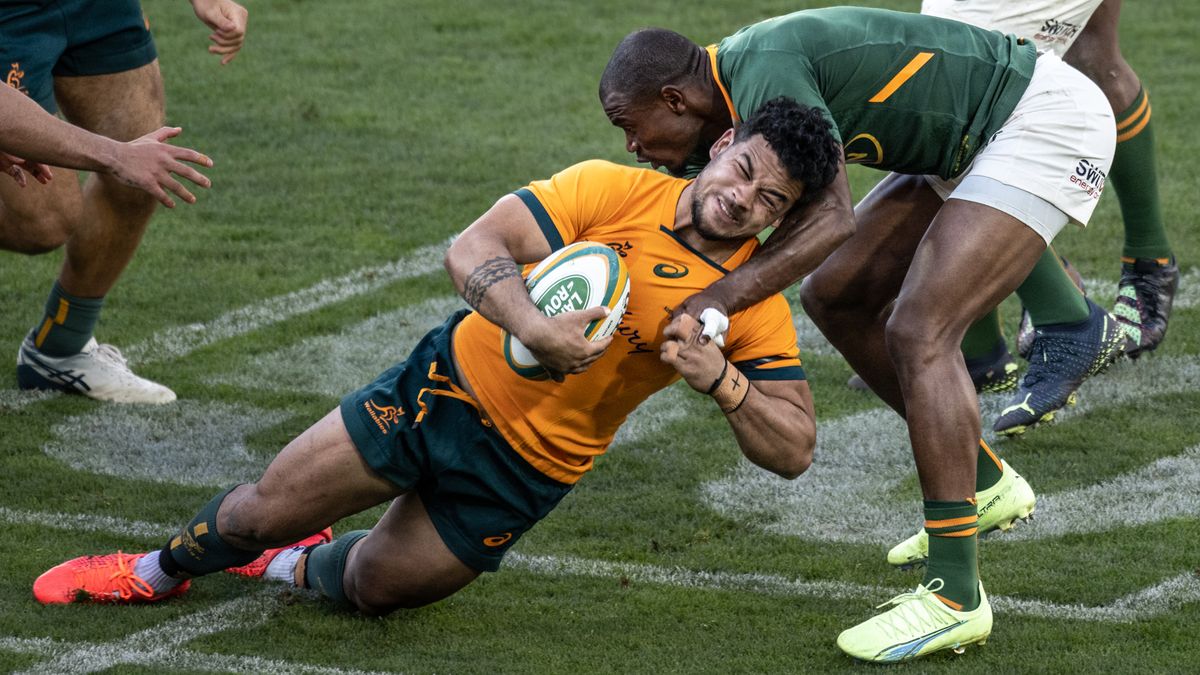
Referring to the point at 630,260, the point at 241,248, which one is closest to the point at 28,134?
the point at 630,260

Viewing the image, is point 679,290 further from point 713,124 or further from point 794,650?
point 794,650

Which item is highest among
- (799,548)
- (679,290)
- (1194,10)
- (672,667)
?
(679,290)

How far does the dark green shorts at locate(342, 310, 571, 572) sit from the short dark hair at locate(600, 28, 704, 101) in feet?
2.68

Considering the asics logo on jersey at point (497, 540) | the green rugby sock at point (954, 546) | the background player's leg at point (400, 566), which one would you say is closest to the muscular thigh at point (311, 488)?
the background player's leg at point (400, 566)

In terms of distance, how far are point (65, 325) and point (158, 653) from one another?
7.72 ft

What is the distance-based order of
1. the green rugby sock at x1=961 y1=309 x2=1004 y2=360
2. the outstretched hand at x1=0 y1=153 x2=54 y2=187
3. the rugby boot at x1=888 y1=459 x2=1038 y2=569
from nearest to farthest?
1. the rugby boot at x1=888 y1=459 x2=1038 y2=569
2. the outstretched hand at x1=0 y1=153 x2=54 y2=187
3. the green rugby sock at x1=961 y1=309 x2=1004 y2=360

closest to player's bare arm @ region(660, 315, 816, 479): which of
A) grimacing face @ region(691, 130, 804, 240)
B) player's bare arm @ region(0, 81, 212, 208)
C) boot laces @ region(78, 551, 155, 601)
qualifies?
grimacing face @ region(691, 130, 804, 240)

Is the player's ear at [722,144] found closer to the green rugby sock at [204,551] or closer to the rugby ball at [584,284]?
the rugby ball at [584,284]

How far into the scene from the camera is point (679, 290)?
13.5 ft

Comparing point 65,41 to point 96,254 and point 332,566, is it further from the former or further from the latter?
point 332,566

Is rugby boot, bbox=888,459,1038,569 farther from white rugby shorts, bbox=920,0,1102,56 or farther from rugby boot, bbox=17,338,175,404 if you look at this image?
rugby boot, bbox=17,338,175,404

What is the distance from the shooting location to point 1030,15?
596 cm

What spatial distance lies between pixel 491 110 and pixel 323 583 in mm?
6212

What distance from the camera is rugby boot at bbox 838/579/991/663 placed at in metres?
4.21
